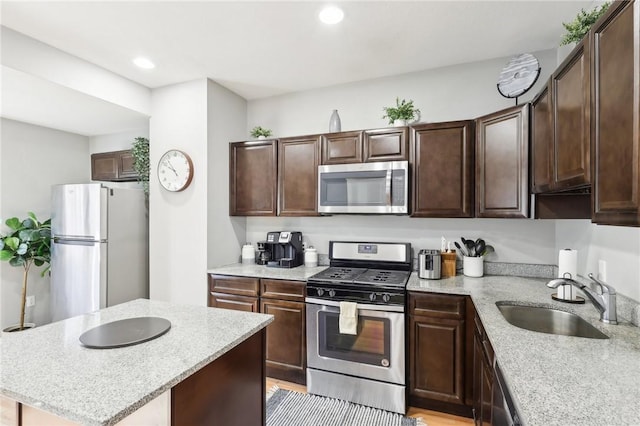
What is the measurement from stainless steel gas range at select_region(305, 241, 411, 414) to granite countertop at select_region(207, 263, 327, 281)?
0.19 meters

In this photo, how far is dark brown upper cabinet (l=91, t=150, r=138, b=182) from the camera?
391 cm

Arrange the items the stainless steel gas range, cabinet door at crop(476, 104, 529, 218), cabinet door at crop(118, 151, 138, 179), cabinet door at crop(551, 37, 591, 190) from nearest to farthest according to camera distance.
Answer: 1. cabinet door at crop(551, 37, 591, 190)
2. cabinet door at crop(476, 104, 529, 218)
3. the stainless steel gas range
4. cabinet door at crop(118, 151, 138, 179)

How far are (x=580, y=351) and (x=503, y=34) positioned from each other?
2.20m

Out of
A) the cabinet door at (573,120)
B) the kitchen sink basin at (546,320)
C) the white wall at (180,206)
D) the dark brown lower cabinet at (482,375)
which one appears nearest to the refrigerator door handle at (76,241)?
the white wall at (180,206)

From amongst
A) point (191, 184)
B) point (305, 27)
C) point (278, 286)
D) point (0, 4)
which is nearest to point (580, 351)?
point (278, 286)

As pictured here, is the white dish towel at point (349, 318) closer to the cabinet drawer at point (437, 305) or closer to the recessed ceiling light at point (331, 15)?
the cabinet drawer at point (437, 305)

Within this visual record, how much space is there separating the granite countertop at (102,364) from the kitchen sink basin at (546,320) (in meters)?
1.47

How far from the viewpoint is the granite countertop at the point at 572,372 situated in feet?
2.75

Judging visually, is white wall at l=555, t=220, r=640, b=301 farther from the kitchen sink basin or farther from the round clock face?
the round clock face

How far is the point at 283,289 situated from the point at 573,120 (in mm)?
2231

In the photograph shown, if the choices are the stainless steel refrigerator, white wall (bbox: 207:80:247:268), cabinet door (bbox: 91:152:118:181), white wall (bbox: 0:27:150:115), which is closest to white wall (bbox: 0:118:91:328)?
cabinet door (bbox: 91:152:118:181)

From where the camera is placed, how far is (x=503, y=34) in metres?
2.29

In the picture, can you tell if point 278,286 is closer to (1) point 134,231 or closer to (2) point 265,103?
(1) point 134,231

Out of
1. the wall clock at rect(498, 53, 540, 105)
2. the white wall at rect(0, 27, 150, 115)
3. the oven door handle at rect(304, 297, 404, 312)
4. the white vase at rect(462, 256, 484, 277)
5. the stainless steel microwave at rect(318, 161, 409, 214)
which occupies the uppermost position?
the white wall at rect(0, 27, 150, 115)
